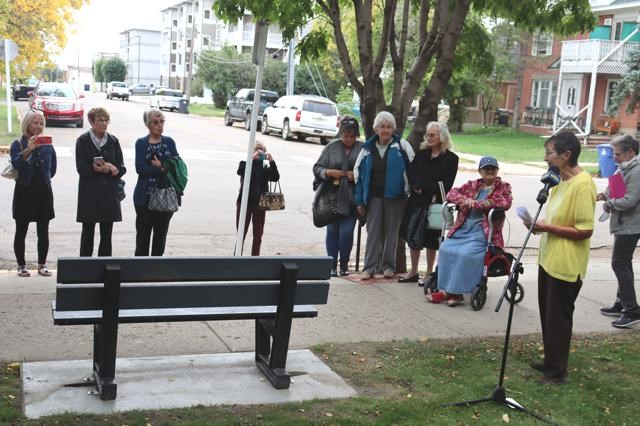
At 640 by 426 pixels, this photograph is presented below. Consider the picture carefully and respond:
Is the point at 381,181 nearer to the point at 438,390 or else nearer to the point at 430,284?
the point at 430,284

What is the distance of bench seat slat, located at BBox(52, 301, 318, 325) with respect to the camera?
460 centimetres

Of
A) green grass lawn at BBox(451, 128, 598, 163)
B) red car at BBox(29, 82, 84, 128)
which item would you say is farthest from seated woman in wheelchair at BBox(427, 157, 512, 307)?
red car at BBox(29, 82, 84, 128)

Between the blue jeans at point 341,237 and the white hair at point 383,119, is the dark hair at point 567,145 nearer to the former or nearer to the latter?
the white hair at point 383,119

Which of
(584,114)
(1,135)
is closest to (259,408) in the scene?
(1,135)

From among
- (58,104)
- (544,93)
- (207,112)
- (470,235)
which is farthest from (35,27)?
(544,93)

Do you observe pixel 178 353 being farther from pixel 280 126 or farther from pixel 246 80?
pixel 246 80

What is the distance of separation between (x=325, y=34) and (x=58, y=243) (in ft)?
14.8

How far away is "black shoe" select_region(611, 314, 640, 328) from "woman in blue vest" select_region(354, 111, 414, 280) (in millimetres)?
2469

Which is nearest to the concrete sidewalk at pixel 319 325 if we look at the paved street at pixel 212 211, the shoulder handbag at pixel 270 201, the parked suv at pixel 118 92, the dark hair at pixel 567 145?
the shoulder handbag at pixel 270 201

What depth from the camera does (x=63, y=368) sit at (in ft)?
16.9

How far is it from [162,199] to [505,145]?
29.0m

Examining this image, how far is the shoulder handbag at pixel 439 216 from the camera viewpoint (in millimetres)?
7953

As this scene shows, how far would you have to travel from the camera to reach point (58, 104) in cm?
3009

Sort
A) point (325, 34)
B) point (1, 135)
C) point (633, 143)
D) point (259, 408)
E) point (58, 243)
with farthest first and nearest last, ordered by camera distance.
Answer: point (1, 135) → point (58, 243) → point (325, 34) → point (633, 143) → point (259, 408)
